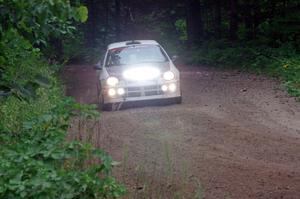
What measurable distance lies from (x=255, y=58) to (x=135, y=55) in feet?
35.0

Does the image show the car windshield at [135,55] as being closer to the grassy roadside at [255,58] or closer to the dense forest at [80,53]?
the dense forest at [80,53]

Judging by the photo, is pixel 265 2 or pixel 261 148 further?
pixel 265 2

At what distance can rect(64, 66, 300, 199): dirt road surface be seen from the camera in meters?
7.45

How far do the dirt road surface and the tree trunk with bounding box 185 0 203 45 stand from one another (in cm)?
1420

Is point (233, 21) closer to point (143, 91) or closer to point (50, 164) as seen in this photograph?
point (143, 91)

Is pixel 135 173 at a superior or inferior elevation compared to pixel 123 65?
inferior

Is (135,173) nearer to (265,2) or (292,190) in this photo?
(292,190)

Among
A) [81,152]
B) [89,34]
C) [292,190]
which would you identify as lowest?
[292,190]

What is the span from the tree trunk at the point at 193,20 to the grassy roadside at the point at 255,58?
47.1 inches

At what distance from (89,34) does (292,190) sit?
112 feet

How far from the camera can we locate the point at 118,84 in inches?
579

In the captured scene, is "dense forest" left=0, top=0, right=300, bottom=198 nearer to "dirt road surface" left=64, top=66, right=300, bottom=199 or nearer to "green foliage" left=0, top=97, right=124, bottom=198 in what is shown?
"green foliage" left=0, top=97, right=124, bottom=198

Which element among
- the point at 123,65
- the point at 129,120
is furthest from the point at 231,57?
the point at 129,120

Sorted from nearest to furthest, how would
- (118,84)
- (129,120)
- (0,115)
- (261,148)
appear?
1. (0,115)
2. (261,148)
3. (129,120)
4. (118,84)
